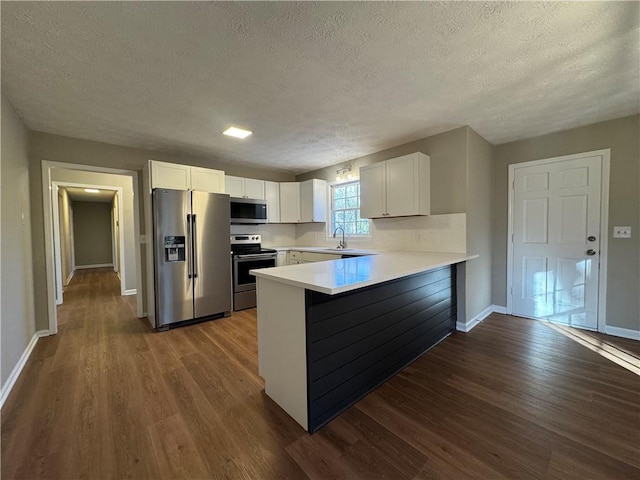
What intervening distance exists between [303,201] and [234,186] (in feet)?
4.10

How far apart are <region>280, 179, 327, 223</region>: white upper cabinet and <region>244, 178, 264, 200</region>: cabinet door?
1.32ft

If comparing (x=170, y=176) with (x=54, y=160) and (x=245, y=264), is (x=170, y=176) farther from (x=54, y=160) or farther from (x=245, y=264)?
(x=245, y=264)

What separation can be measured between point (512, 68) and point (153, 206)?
145 inches

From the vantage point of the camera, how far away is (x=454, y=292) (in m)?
3.11

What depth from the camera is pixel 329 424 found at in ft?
5.43

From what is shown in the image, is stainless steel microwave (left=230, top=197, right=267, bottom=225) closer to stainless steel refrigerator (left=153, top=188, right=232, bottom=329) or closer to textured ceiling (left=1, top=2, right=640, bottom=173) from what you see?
stainless steel refrigerator (left=153, top=188, right=232, bottom=329)

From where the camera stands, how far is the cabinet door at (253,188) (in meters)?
4.57

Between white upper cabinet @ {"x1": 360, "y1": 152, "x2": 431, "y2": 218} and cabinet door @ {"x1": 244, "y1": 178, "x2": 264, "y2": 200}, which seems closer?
white upper cabinet @ {"x1": 360, "y1": 152, "x2": 431, "y2": 218}

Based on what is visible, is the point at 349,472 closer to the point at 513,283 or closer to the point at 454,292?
the point at 454,292

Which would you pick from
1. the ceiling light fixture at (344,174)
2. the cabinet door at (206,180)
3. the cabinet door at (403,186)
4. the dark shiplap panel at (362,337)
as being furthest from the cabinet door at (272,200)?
the dark shiplap panel at (362,337)


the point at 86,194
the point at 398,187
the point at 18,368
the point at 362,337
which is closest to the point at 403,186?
the point at 398,187

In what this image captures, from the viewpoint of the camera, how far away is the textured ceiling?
1.43m

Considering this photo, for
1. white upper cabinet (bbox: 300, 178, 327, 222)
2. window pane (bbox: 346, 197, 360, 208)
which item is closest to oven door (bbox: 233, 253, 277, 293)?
white upper cabinet (bbox: 300, 178, 327, 222)

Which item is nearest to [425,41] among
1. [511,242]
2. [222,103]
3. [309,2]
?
[309,2]
